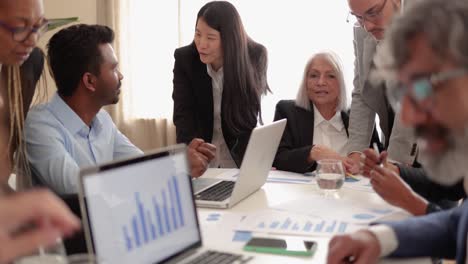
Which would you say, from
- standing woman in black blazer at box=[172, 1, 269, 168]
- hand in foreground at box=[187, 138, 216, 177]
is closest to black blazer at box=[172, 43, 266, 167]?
standing woman in black blazer at box=[172, 1, 269, 168]

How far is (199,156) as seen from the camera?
2145 mm

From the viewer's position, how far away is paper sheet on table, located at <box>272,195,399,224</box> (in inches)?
66.3

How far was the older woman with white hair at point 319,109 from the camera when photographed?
2.74 m

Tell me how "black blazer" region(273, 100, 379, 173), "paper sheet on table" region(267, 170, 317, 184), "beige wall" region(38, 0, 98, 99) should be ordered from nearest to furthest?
1. "paper sheet on table" region(267, 170, 317, 184)
2. "black blazer" region(273, 100, 379, 173)
3. "beige wall" region(38, 0, 98, 99)

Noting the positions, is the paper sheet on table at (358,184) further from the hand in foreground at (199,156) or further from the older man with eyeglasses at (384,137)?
the hand in foreground at (199,156)

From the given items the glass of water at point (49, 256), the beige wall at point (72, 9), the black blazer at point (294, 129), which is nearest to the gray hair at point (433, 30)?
the glass of water at point (49, 256)

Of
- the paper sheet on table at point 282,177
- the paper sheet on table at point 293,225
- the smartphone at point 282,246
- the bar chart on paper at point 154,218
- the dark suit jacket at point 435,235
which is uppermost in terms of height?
the bar chart on paper at point 154,218

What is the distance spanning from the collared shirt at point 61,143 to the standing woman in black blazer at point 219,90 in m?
0.72

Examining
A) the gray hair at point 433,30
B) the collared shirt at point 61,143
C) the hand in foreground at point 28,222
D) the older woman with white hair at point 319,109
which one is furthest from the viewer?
the older woman with white hair at point 319,109

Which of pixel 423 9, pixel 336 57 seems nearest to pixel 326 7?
pixel 336 57

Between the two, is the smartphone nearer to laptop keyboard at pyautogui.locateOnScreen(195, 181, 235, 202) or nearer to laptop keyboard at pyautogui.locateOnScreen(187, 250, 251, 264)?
laptop keyboard at pyautogui.locateOnScreen(187, 250, 251, 264)

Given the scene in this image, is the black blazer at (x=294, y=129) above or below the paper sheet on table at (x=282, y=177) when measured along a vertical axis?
above

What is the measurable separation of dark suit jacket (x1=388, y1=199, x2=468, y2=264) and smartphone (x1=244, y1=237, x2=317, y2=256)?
0.21 m

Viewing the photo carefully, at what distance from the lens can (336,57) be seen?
2.89 metres
